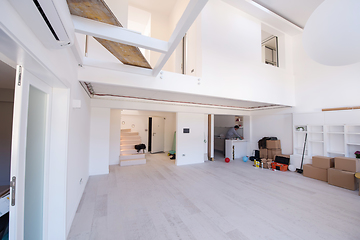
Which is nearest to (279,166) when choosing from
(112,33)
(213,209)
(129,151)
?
(213,209)

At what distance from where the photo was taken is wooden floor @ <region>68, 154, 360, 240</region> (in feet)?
7.00

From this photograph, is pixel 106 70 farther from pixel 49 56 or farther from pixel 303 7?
pixel 303 7

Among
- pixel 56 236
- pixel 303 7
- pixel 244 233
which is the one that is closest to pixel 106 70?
pixel 56 236

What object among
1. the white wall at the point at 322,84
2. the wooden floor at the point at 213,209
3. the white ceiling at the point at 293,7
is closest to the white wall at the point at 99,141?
the wooden floor at the point at 213,209

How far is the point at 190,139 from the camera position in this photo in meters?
6.13

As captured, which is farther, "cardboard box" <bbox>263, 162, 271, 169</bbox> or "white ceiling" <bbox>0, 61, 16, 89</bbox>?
→ "cardboard box" <bbox>263, 162, 271, 169</bbox>

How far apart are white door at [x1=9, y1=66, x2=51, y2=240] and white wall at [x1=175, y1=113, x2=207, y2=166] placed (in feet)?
14.4

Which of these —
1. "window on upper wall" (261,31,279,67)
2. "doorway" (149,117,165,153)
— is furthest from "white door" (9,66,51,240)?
"window on upper wall" (261,31,279,67)

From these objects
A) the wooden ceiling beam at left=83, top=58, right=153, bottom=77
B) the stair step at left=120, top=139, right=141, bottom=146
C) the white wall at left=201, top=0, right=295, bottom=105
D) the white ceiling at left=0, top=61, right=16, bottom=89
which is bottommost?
the stair step at left=120, top=139, right=141, bottom=146

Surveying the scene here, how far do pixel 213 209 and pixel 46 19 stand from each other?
10.8 feet

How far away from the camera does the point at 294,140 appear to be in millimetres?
5641

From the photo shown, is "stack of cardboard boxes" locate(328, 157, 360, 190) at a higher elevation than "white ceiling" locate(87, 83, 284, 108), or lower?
lower

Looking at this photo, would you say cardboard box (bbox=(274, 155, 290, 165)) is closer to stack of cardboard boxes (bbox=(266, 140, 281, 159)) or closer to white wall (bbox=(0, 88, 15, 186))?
stack of cardboard boxes (bbox=(266, 140, 281, 159))

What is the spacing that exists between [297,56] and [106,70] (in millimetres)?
6743
